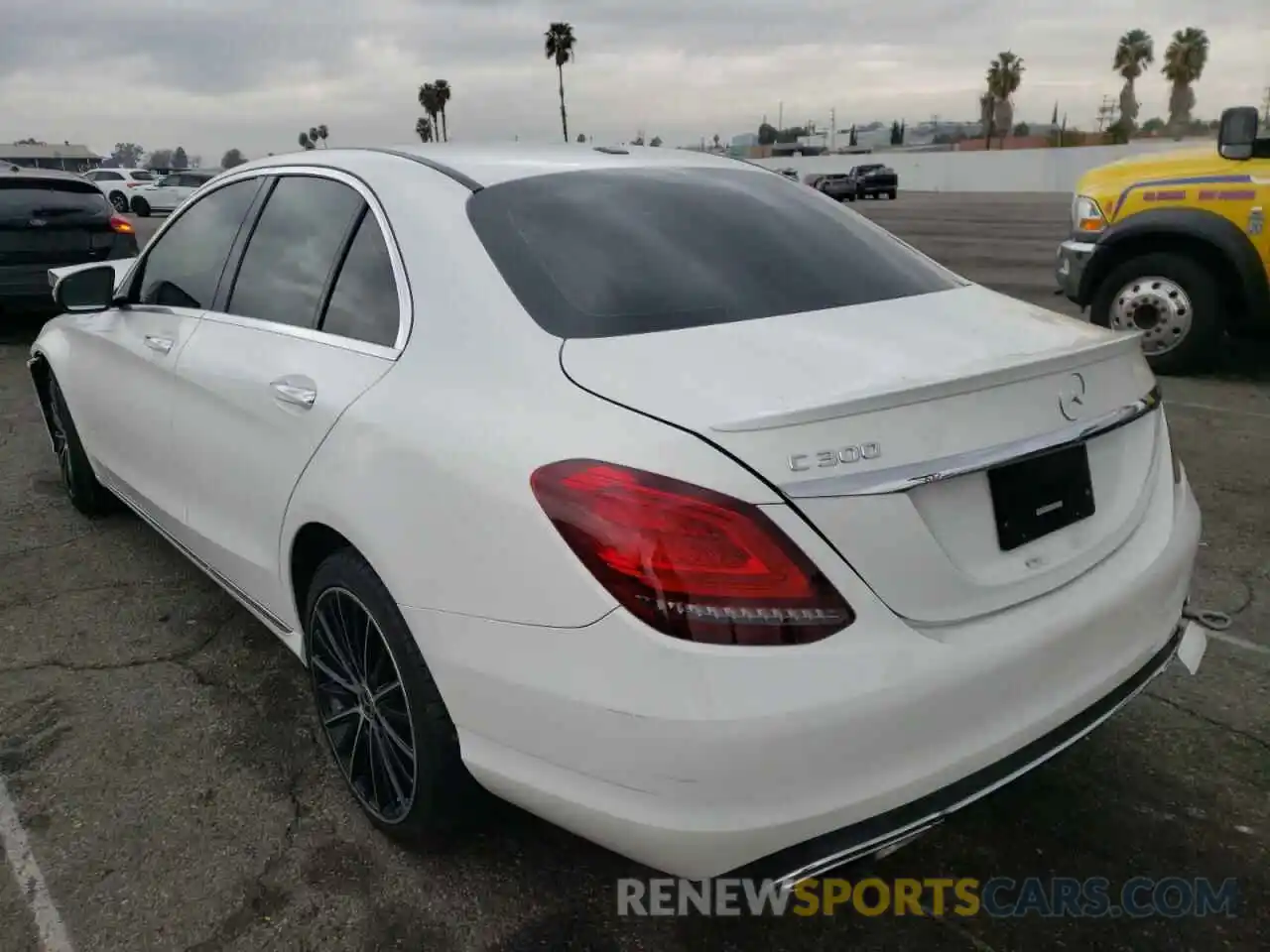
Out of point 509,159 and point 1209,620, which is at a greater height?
point 509,159

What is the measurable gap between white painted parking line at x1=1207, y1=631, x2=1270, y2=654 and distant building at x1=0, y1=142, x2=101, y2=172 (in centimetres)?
9735

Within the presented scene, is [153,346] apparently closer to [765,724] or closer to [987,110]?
[765,724]

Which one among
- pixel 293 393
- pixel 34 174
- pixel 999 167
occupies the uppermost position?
pixel 34 174

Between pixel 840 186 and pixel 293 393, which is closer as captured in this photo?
pixel 293 393

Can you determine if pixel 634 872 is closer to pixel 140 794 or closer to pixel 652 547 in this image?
pixel 652 547

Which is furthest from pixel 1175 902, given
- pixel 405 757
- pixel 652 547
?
pixel 405 757

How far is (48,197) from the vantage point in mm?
9484

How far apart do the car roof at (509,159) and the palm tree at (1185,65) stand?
8864 centimetres

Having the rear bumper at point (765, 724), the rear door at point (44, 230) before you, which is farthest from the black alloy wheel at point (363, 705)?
the rear door at point (44, 230)

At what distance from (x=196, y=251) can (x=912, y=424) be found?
2.73 meters

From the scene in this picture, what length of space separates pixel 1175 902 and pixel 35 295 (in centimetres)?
1011

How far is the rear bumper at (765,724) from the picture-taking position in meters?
1.64

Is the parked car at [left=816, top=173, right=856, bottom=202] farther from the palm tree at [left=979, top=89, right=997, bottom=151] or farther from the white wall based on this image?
the palm tree at [left=979, top=89, right=997, bottom=151]

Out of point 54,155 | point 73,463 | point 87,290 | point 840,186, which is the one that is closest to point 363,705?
point 87,290
